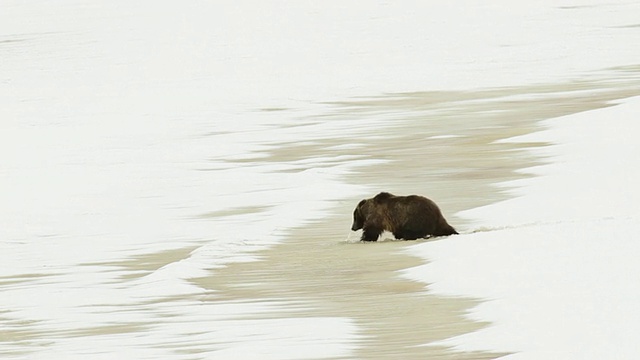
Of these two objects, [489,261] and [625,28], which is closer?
[489,261]

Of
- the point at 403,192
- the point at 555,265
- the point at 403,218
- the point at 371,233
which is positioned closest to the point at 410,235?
the point at 403,218

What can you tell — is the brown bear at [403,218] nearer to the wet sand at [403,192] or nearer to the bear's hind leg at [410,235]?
the bear's hind leg at [410,235]

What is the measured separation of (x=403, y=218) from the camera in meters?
12.0

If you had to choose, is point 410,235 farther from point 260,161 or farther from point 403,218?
point 260,161

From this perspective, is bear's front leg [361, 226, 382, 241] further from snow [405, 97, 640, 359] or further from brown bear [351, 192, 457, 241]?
snow [405, 97, 640, 359]

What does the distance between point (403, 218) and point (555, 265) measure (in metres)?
2.52

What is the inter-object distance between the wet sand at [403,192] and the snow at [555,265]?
0.20 meters

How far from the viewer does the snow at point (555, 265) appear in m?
7.63

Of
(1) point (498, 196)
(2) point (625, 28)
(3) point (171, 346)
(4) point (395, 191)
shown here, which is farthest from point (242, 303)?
(2) point (625, 28)

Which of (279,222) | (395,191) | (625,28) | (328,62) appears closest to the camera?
(279,222)

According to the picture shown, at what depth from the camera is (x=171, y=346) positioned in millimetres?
8531

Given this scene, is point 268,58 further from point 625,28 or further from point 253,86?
point 625,28

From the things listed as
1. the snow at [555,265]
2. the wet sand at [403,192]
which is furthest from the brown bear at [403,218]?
the snow at [555,265]

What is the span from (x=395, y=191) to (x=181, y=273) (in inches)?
214
